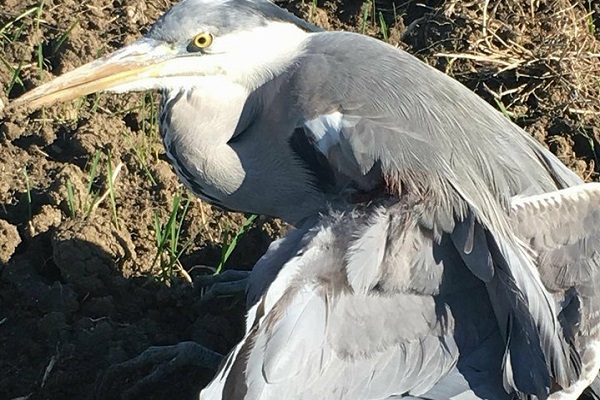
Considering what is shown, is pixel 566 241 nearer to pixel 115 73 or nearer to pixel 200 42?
pixel 200 42

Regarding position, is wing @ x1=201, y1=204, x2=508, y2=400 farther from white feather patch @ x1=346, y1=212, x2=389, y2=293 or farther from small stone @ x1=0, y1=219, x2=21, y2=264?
small stone @ x1=0, y1=219, x2=21, y2=264

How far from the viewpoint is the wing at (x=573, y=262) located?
9.22ft

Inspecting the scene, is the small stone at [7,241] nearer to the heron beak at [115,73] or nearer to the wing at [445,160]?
the heron beak at [115,73]

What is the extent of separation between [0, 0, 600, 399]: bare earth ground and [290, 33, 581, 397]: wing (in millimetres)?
749

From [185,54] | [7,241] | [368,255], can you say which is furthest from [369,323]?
[7,241]

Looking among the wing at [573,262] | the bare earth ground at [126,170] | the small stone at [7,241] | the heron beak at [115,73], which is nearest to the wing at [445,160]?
the wing at [573,262]

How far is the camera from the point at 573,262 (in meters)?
2.82

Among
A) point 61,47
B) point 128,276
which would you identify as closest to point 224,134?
point 128,276

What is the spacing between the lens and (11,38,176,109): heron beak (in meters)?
2.94

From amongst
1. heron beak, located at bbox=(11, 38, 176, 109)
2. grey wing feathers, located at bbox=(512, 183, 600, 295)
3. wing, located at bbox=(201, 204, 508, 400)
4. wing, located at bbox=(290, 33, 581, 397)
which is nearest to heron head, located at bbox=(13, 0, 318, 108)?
heron beak, located at bbox=(11, 38, 176, 109)

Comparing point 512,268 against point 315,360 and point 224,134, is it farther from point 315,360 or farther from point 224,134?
point 224,134

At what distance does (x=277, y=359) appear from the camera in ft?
8.38

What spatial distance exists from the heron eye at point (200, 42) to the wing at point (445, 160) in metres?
0.23

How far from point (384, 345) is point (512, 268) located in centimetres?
35
